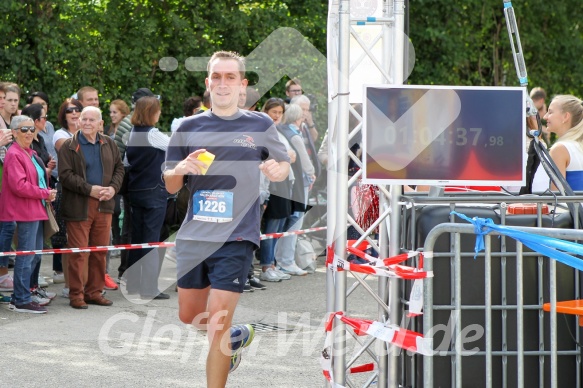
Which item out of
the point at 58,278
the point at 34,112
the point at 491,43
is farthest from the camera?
the point at 491,43

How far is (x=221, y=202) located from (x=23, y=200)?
142 inches

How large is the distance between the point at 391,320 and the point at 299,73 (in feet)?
35.6

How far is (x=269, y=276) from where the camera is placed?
38.1ft

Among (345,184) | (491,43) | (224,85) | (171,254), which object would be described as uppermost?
(491,43)

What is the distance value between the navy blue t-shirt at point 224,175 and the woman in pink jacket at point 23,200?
312 cm

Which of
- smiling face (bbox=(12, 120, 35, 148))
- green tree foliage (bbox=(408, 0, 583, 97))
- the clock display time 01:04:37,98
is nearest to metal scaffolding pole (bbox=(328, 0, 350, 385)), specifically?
the clock display time 01:04:37,98

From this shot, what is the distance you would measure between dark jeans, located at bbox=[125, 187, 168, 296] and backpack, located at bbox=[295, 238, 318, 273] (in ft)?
8.03

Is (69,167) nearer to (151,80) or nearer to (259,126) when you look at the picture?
(259,126)

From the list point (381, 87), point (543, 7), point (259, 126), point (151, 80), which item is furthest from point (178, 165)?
point (543, 7)

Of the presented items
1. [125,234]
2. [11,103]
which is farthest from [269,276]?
[11,103]

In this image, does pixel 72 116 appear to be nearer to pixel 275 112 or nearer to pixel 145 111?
pixel 145 111

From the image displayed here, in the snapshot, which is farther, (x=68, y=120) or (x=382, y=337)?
(x=68, y=120)

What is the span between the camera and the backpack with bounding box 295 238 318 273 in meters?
12.5

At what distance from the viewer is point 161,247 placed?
1072 centimetres
